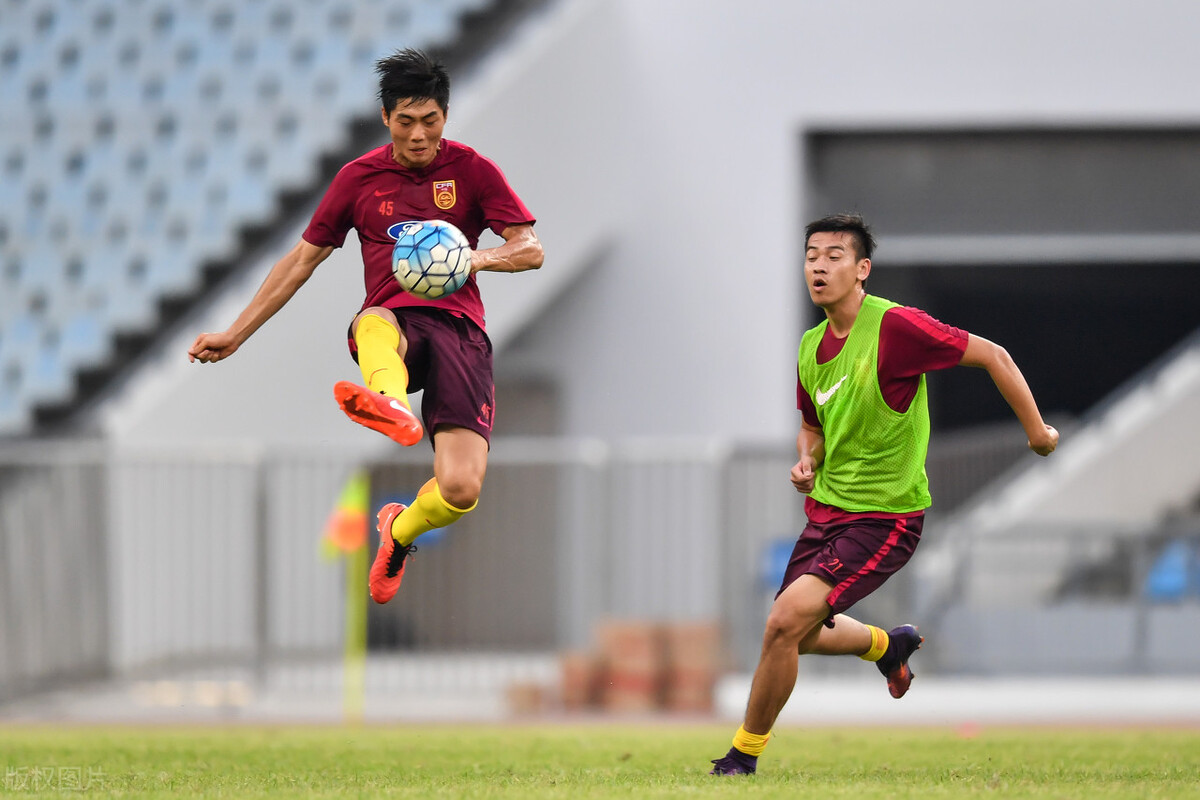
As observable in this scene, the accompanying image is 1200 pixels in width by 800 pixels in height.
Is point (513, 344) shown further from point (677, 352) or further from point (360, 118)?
point (360, 118)

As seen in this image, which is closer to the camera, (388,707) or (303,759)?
(303,759)

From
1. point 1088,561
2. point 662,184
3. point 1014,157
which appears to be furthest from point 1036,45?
point 1088,561

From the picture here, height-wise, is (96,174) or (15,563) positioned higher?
(96,174)

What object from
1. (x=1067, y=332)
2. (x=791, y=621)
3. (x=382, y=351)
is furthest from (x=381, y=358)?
(x=1067, y=332)

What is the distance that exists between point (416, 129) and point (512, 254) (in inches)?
25.0

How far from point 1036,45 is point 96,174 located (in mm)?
11348

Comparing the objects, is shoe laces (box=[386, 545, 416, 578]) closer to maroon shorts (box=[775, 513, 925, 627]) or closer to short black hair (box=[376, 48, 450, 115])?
maroon shorts (box=[775, 513, 925, 627])

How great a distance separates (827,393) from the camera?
6.69m

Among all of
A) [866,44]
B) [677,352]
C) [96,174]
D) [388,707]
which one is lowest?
[388,707]

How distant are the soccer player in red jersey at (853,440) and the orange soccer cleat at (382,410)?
167 cm

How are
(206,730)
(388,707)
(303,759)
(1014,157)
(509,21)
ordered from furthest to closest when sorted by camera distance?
(1014,157), (509,21), (388,707), (206,730), (303,759)

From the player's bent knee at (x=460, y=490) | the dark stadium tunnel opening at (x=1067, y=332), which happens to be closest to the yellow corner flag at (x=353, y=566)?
the player's bent knee at (x=460, y=490)

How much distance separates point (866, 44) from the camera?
19797 mm

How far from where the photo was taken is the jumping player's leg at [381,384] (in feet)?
20.0
